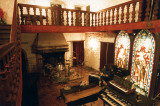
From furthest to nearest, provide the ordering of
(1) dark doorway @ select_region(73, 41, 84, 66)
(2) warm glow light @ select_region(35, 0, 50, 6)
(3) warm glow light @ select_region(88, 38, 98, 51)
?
(1) dark doorway @ select_region(73, 41, 84, 66), (3) warm glow light @ select_region(88, 38, 98, 51), (2) warm glow light @ select_region(35, 0, 50, 6)

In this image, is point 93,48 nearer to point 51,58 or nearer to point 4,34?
point 51,58

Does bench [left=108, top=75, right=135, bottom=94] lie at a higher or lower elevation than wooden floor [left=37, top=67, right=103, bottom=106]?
higher

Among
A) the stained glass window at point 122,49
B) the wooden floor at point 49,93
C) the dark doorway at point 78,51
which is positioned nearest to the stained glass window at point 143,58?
the stained glass window at point 122,49

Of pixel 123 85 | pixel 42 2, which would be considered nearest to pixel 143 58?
pixel 123 85

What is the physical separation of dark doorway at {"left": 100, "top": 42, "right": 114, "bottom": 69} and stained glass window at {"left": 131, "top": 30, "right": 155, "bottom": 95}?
6.16 ft

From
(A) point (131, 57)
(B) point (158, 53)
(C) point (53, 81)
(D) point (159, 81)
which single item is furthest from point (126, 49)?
(C) point (53, 81)

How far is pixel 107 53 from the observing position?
7.20 metres

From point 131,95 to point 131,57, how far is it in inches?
91.4

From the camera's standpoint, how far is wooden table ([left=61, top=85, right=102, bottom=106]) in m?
3.49

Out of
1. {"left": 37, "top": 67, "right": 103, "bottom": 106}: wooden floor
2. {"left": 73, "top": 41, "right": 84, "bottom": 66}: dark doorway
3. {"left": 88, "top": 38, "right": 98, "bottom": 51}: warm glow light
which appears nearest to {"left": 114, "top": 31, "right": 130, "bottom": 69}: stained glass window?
{"left": 88, "top": 38, "right": 98, "bottom": 51}: warm glow light

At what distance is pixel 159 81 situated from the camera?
4.56 meters

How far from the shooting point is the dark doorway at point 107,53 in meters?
6.84

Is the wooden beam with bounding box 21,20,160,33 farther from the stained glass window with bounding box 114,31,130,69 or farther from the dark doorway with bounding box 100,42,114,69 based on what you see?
the dark doorway with bounding box 100,42,114,69

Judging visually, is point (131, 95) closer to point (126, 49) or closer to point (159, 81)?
point (159, 81)
